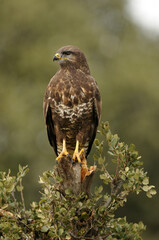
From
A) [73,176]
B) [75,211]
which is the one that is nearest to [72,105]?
[73,176]

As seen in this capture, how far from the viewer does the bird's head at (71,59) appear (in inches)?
220

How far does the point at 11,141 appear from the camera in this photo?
51.4 ft

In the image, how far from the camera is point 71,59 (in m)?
5.61

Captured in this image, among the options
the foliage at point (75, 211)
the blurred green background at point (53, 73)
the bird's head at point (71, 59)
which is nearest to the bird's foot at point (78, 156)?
the foliage at point (75, 211)

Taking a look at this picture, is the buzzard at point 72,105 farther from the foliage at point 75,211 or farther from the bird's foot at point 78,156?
the foliage at point 75,211

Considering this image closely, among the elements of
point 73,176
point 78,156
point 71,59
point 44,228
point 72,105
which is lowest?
point 44,228

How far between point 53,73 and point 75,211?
12.6 meters

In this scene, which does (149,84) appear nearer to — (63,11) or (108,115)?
(108,115)

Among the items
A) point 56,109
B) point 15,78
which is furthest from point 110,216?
point 15,78

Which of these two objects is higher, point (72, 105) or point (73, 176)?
point (72, 105)

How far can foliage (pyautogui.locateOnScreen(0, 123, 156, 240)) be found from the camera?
397 centimetres

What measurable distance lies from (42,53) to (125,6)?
5973 mm

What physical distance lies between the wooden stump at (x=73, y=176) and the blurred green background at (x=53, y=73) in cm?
1007

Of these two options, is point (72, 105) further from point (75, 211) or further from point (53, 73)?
point (53, 73)
